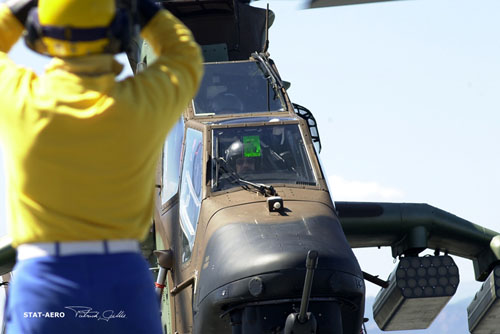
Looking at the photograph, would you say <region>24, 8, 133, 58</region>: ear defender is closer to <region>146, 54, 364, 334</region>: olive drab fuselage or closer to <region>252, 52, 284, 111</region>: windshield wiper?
<region>146, 54, 364, 334</region>: olive drab fuselage

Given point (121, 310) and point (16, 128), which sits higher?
point (16, 128)

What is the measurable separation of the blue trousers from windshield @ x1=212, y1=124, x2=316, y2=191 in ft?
13.5

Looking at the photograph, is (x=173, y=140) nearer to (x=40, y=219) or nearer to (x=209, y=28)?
(x=209, y=28)

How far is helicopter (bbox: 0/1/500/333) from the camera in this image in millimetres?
6051

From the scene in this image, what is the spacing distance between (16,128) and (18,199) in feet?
0.78

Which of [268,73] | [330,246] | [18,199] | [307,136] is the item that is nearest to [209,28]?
[268,73]

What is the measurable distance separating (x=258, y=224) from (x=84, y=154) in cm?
365

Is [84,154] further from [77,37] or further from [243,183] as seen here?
[243,183]

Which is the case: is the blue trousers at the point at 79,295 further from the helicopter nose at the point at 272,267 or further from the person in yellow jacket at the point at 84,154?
the helicopter nose at the point at 272,267

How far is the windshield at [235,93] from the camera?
8.05 metres

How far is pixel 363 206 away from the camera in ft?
33.6

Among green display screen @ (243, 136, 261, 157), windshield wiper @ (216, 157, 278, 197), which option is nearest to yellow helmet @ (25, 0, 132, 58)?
windshield wiper @ (216, 157, 278, 197)

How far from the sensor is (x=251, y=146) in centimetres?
744

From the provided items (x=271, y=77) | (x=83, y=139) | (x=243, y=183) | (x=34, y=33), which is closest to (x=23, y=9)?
(x=34, y=33)
